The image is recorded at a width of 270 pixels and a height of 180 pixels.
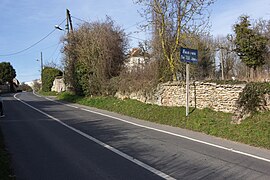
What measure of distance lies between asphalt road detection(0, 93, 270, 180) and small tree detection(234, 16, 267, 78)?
17655 mm

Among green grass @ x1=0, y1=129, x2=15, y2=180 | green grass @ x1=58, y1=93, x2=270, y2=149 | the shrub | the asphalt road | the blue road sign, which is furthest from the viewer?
the blue road sign

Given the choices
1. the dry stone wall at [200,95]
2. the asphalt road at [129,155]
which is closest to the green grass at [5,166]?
the asphalt road at [129,155]

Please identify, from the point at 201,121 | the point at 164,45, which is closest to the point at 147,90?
the point at 164,45

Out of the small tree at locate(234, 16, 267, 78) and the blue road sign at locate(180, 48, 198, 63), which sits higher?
the small tree at locate(234, 16, 267, 78)

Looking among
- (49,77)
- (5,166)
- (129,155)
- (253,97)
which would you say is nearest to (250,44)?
(253,97)

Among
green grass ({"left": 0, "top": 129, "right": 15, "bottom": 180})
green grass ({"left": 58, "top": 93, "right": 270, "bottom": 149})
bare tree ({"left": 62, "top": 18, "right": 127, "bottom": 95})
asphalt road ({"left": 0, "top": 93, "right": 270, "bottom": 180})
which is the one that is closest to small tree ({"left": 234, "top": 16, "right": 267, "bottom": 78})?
bare tree ({"left": 62, "top": 18, "right": 127, "bottom": 95})

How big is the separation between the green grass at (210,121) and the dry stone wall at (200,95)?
430 mm

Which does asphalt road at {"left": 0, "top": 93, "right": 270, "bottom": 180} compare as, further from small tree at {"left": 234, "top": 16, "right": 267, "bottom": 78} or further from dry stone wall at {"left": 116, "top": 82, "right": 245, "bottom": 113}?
small tree at {"left": 234, "top": 16, "right": 267, "bottom": 78}

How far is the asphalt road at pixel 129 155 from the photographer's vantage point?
6496 mm

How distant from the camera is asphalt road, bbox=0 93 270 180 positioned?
650 centimetres

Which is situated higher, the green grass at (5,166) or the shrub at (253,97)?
the shrub at (253,97)

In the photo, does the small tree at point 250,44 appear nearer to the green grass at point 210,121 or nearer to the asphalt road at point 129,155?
the green grass at point 210,121

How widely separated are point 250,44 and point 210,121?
17.5 metres

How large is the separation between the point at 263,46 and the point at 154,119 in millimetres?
16725
